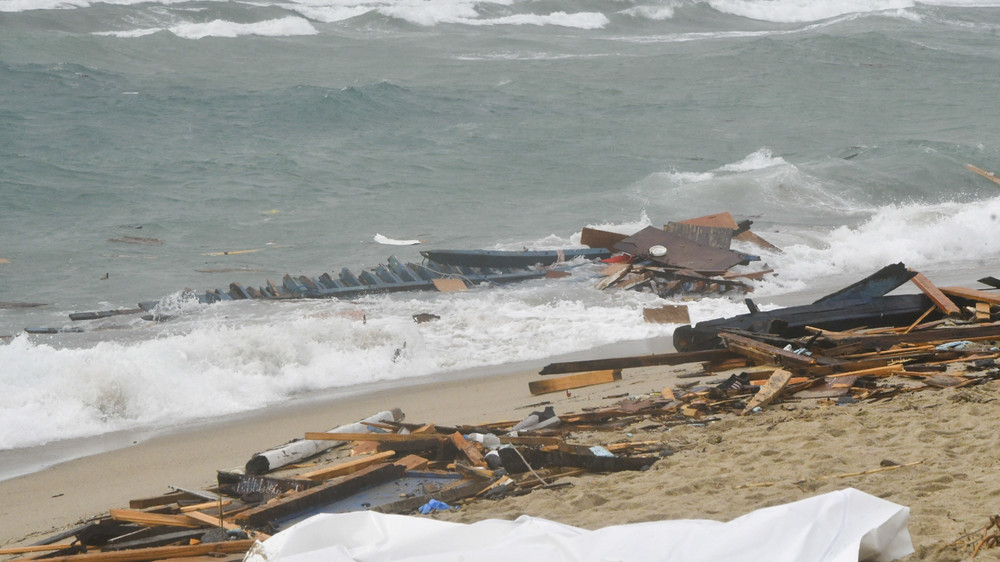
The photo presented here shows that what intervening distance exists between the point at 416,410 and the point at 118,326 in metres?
5.33

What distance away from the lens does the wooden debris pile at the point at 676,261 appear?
12258 millimetres

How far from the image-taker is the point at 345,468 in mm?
5512

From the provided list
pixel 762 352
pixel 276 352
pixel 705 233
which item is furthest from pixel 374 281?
pixel 762 352

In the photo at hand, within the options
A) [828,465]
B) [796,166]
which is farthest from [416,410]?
[796,166]

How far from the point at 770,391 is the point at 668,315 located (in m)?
4.20

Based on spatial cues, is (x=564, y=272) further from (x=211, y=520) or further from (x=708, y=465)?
(x=211, y=520)

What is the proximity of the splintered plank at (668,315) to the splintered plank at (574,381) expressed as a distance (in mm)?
2844

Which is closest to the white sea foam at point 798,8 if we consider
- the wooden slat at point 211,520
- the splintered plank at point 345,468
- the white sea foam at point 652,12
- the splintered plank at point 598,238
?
the white sea foam at point 652,12

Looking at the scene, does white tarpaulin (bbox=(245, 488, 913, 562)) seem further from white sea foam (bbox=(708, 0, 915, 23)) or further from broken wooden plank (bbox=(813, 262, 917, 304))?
white sea foam (bbox=(708, 0, 915, 23))

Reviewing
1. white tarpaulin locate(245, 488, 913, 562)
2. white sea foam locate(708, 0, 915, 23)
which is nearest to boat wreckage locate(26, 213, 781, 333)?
white tarpaulin locate(245, 488, 913, 562)

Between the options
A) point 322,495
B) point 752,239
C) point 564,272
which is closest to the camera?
point 322,495

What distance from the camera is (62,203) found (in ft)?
61.1

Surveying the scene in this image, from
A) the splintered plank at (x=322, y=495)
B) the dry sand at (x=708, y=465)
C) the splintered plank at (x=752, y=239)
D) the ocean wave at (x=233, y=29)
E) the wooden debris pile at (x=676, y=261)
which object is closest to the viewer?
the dry sand at (x=708, y=465)

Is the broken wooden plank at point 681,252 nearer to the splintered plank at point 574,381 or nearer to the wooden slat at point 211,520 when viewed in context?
the splintered plank at point 574,381
